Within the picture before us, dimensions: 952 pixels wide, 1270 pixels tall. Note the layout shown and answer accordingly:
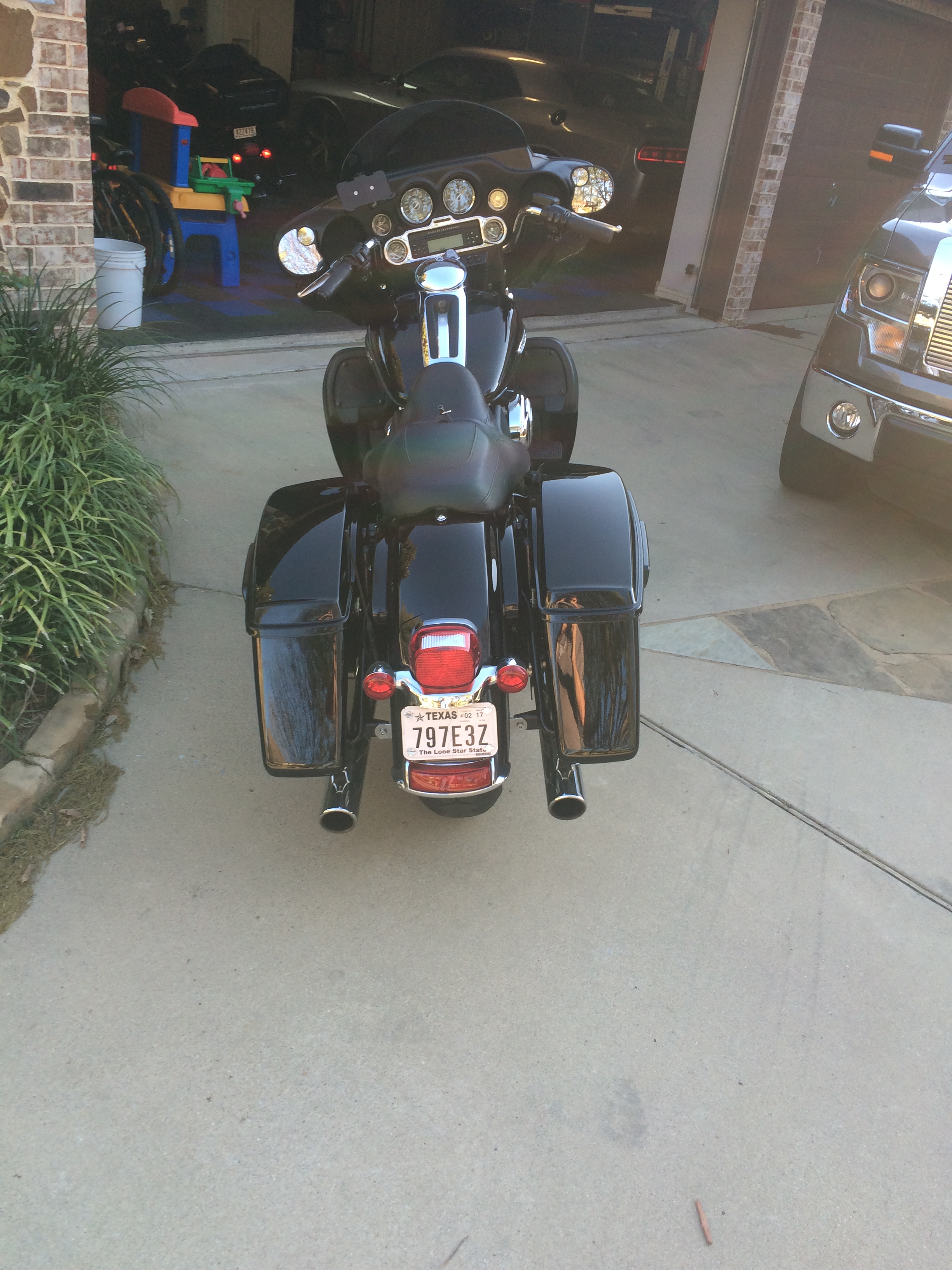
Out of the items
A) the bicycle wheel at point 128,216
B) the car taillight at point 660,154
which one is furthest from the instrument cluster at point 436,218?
the car taillight at point 660,154

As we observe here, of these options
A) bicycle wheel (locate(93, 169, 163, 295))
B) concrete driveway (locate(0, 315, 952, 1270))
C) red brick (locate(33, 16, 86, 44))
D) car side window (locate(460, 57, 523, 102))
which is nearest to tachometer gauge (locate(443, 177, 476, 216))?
concrete driveway (locate(0, 315, 952, 1270))

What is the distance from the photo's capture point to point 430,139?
3.06 meters

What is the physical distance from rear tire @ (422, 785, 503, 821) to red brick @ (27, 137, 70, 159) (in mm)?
3639

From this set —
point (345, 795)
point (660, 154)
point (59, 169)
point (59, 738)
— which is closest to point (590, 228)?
point (345, 795)

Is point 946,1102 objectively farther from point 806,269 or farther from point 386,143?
point 806,269

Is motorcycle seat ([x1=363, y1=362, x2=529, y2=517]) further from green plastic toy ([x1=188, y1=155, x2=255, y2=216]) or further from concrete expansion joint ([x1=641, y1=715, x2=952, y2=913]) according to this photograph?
green plastic toy ([x1=188, y1=155, x2=255, y2=216])

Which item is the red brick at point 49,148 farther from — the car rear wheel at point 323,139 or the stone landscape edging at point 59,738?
the car rear wheel at point 323,139

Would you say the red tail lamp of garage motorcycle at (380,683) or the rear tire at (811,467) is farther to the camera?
the rear tire at (811,467)

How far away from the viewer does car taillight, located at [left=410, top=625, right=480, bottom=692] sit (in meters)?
2.00

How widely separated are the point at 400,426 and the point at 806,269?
833 centimetres

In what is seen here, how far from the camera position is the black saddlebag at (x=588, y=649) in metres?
2.19

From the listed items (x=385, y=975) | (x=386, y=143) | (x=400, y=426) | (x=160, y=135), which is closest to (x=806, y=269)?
(x=160, y=135)

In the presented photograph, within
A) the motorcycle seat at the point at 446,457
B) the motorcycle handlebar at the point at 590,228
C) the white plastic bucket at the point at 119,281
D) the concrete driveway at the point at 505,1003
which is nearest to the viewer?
the concrete driveway at the point at 505,1003

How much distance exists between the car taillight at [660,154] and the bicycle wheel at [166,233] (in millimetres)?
4541
